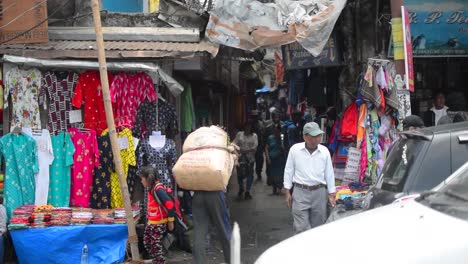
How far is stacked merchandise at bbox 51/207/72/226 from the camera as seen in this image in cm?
760

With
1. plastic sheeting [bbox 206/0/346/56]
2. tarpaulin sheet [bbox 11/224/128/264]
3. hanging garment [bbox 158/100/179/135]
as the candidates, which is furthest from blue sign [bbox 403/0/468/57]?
tarpaulin sheet [bbox 11/224/128/264]

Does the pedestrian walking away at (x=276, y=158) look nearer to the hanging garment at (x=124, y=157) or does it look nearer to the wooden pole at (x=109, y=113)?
the hanging garment at (x=124, y=157)

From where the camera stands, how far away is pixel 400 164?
527cm

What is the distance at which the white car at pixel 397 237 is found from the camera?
262cm

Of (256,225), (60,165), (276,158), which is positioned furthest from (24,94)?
(276,158)

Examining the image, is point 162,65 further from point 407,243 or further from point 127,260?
point 407,243

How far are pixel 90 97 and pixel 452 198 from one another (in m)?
5.97

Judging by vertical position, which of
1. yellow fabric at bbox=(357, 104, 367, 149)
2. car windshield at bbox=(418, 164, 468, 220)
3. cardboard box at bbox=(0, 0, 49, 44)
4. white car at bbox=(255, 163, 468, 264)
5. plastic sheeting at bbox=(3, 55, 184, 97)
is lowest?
white car at bbox=(255, 163, 468, 264)

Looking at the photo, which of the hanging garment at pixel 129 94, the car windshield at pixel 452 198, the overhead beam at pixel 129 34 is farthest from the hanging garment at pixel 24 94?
the car windshield at pixel 452 198

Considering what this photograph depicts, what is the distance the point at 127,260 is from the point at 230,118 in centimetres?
1062

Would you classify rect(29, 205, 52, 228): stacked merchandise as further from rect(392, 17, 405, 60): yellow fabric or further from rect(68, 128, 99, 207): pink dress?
rect(392, 17, 405, 60): yellow fabric

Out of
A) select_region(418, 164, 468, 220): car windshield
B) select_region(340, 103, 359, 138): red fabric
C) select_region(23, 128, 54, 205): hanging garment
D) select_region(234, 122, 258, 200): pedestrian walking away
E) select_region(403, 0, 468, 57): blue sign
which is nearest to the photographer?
select_region(418, 164, 468, 220): car windshield

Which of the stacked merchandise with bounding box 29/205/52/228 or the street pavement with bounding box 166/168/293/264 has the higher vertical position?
the stacked merchandise with bounding box 29/205/52/228

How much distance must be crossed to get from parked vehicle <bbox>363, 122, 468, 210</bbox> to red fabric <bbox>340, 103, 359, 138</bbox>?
3360 mm
